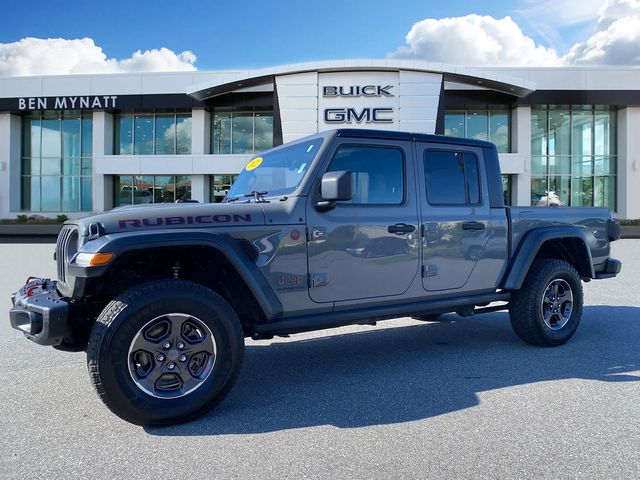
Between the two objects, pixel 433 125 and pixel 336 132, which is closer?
pixel 336 132

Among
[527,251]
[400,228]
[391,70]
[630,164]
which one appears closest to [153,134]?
[391,70]

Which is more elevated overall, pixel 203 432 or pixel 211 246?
pixel 211 246

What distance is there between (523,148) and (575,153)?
4.08 m

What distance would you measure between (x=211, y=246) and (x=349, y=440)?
153 centimetres

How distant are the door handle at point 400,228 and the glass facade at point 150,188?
27.4 meters

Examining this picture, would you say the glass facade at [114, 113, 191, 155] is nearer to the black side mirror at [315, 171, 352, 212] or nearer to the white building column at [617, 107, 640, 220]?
the white building column at [617, 107, 640, 220]

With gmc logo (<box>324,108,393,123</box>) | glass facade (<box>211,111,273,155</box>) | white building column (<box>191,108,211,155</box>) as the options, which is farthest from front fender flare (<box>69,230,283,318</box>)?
glass facade (<box>211,111,273,155</box>)

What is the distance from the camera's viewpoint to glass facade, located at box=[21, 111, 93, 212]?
3178cm

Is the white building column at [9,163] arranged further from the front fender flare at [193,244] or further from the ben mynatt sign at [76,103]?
the front fender flare at [193,244]

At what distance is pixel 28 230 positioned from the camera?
26031 mm

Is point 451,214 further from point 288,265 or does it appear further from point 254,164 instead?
point 254,164

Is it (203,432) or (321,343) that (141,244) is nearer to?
(203,432)

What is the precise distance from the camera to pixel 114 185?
31234mm

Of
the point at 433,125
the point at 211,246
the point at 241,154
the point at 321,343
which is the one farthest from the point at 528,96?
the point at 211,246
